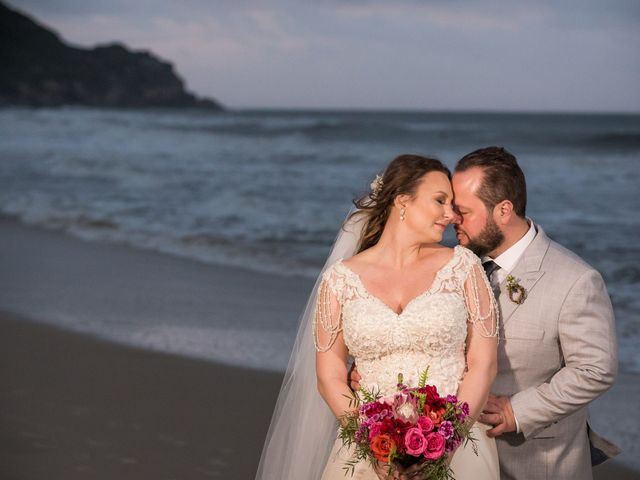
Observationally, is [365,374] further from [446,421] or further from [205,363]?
[205,363]

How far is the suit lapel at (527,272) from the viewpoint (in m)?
3.83

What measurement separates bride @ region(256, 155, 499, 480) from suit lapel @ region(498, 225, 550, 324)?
176 millimetres

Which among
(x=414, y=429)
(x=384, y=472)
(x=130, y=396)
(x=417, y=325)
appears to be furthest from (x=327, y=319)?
(x=130, y=396)

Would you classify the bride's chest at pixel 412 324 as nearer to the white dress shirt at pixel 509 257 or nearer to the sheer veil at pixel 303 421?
the white dress shirt at pixel 509 257

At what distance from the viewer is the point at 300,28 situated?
42.4 m

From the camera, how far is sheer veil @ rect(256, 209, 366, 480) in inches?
169

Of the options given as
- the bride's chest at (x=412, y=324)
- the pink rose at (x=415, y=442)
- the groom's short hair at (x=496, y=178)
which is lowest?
the pink rose at (x=415, y=442)

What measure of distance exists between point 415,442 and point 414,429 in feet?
0.13

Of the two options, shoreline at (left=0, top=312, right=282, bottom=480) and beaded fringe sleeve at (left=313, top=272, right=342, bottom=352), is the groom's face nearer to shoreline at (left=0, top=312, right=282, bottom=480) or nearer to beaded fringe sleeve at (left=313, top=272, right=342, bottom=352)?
beaded fringe sleeve at (left=313, top=272, right=342, bottom=352)

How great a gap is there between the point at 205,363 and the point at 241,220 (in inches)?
376

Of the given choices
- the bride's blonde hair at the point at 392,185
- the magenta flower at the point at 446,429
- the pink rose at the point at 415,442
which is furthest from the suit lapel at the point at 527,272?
the pink rose at the point at 415,442

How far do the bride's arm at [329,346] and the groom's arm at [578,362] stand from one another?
2.15ft

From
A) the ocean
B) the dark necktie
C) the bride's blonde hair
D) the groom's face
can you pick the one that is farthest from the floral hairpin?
the ocean

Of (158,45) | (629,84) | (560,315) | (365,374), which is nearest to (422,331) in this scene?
(365,374)
